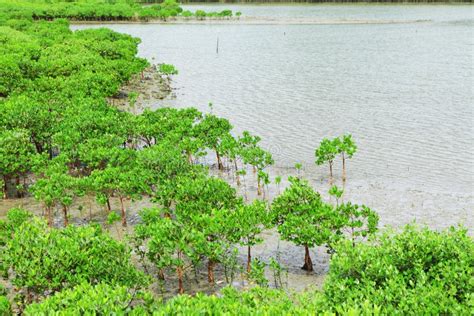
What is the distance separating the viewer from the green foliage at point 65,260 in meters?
13.1

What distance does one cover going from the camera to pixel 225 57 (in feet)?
225

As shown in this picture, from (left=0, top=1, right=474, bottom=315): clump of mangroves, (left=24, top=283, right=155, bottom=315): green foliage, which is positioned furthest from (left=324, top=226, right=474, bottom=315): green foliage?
(left=24, top=283, right=155, bottom=315): green foliage

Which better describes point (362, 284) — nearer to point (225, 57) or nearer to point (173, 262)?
point (173, 262)

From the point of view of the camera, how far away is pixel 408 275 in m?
12.5

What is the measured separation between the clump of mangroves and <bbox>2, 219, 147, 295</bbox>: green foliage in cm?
4

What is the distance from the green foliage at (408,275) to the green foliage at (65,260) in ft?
19.2

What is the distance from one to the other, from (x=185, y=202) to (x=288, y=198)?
12.4 feet

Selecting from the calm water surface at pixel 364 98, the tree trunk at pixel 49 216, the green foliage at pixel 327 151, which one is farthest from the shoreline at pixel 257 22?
the tree trunk at pixel 49 216

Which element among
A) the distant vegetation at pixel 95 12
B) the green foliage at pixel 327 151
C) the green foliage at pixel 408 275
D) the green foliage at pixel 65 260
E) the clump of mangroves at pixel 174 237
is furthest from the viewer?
the distant vegetation at pixel 95 12

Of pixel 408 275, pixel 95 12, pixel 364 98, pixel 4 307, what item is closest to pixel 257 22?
pixel 95 12

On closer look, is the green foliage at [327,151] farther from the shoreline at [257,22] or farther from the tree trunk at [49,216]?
the shoreline at [257,22]

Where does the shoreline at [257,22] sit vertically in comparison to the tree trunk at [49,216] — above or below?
above

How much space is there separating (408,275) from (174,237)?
23.0 ft

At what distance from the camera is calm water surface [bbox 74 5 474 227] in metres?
25.3
